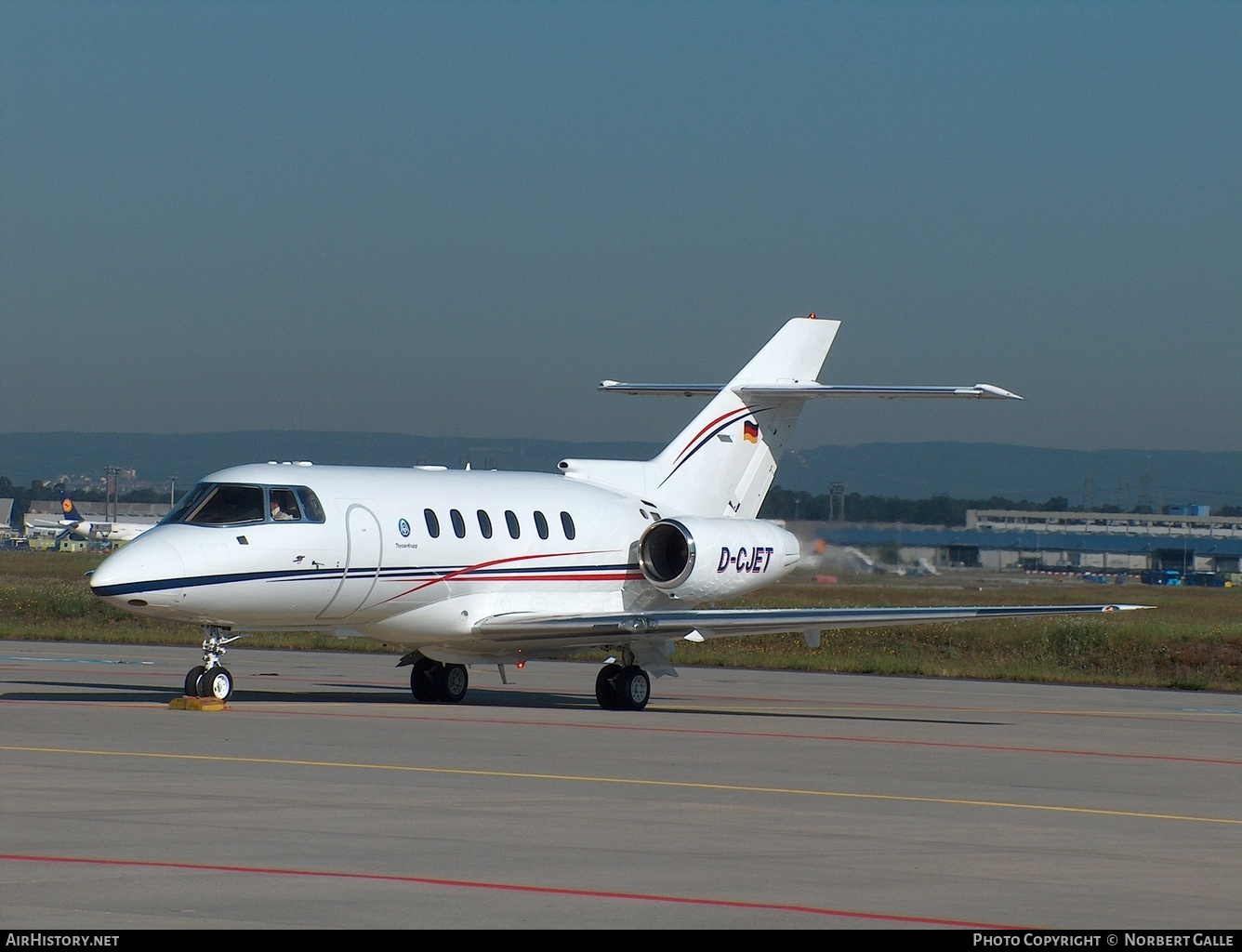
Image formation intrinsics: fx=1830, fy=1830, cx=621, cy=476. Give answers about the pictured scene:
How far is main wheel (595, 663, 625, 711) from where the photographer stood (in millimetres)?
25547

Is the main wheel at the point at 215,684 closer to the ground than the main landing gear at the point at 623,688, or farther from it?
closer to the ground

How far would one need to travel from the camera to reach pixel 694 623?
2458 centimetres

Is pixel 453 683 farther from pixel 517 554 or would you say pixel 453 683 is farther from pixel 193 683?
pixel 193 683

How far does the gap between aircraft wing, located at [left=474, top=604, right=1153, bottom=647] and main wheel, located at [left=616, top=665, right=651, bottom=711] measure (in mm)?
532

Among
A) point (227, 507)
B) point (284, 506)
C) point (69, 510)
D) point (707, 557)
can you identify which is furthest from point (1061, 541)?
point (69, 510)

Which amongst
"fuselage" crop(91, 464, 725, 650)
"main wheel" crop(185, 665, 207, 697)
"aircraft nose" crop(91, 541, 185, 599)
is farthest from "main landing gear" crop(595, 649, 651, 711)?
"aircraft nose" crop(91, 541, 185, 599)

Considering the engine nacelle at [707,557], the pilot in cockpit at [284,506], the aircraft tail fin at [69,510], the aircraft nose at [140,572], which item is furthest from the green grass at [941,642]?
the aircraft tail fin at [69,510]

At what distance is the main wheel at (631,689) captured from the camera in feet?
83.6

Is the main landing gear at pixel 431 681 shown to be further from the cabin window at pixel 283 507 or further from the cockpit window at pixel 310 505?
the cabin window at pixel 283 507

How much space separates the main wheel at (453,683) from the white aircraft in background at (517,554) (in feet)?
0.10

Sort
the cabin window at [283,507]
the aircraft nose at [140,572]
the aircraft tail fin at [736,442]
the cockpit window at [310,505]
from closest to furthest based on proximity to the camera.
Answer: the aircraft nose at [140,572], the cabin window at [283,507], the cockpit window at [310,505], the aircraft tail fin at [736,442]

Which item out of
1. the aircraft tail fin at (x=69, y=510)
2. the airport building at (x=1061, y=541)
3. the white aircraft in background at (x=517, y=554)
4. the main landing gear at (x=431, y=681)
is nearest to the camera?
the white aircraft in background at (x=517, y=554)

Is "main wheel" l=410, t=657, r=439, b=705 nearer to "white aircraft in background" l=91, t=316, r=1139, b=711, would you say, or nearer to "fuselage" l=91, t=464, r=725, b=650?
"white aircraft in background" l=91, t=316, r=1139, b=711

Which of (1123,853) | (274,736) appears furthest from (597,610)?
(1123,853)
